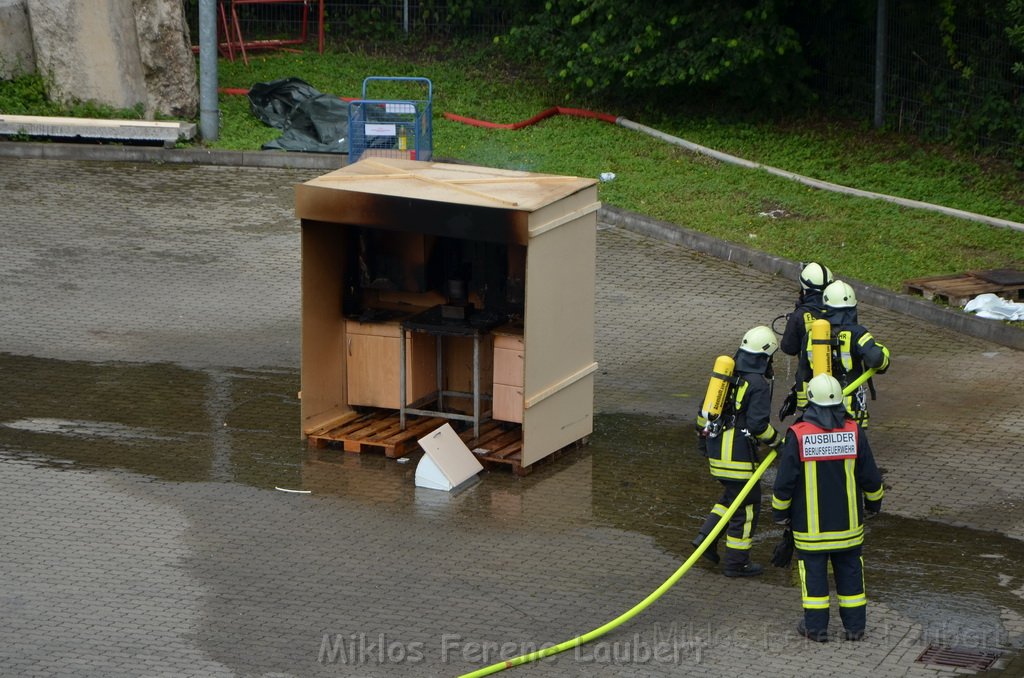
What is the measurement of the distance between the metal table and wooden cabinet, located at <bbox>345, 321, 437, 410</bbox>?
0.08 meters

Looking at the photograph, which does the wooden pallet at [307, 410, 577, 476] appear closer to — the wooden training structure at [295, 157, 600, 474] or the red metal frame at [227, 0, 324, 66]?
the wooden training structure at [295, 157, 600, 474]

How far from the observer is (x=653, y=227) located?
17000 mm

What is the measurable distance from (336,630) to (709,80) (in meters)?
13.7

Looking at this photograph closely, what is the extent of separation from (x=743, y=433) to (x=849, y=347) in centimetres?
143

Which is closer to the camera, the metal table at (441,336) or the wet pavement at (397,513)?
the wet pavement at (397,513)

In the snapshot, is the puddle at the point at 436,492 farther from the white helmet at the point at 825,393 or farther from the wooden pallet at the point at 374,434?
the white helmet at the point at 825,393

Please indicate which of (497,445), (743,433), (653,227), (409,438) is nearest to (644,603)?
(743,433)

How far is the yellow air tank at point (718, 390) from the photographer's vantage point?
349 inches

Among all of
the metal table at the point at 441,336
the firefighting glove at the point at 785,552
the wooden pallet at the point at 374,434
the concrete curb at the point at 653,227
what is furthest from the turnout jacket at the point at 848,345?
the concrete curb at the point at 653,227

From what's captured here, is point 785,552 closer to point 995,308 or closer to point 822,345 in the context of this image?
point 822,345

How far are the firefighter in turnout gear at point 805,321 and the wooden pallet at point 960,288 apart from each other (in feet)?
14.7

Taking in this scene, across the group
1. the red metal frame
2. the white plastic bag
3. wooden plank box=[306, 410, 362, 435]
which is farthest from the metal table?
the red metal frame

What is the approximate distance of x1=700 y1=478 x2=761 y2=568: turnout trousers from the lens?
352 inches

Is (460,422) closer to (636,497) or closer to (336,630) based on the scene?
(636,497)
